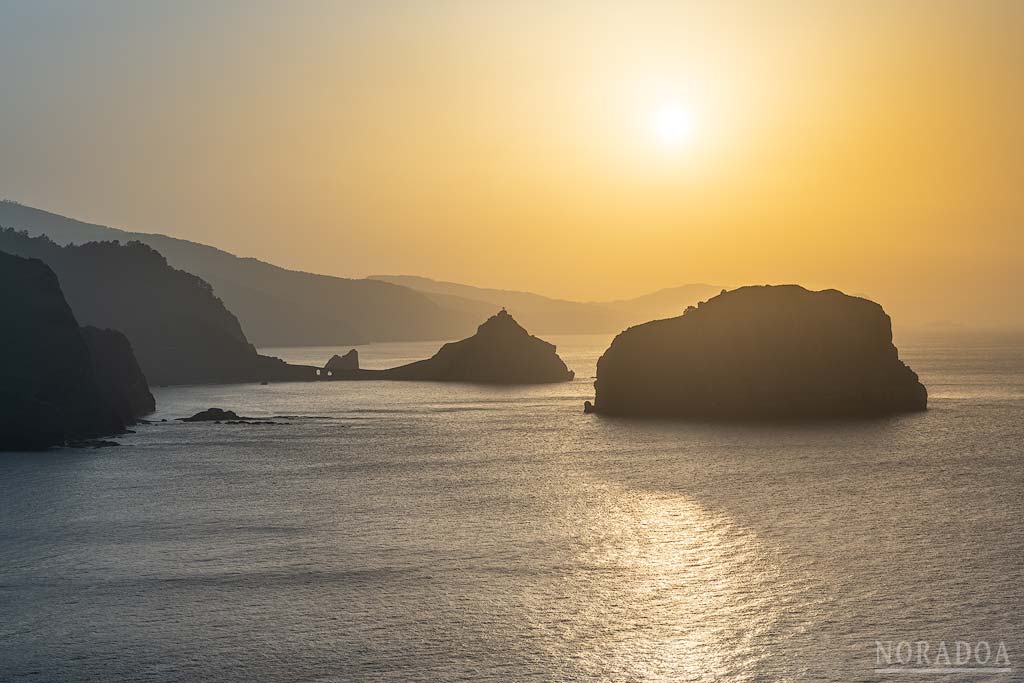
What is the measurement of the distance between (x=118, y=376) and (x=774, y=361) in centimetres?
7512

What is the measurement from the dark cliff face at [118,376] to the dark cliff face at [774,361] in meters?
57.2

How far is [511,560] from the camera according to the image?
43250mm

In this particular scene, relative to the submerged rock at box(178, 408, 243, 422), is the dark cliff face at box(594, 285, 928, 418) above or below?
above

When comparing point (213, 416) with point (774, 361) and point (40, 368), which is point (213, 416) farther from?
point (774, 361)

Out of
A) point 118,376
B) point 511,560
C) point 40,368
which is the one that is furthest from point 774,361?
point 118,376

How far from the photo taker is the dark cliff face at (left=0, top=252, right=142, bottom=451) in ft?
273

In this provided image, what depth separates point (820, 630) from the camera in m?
33.0

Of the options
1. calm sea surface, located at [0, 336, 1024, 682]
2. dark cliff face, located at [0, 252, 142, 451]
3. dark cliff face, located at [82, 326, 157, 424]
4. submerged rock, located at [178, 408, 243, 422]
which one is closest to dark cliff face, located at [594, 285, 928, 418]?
calm sea surface, located at [0, 336, 1024, 682]

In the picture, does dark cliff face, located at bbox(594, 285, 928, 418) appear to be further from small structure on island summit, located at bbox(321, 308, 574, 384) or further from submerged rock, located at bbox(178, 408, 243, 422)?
small structure on island summit, located at bbox(321, 308, 574, 384)

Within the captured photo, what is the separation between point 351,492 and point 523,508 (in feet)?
40.5

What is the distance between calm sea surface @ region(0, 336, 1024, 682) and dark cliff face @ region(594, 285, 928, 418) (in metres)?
20.4

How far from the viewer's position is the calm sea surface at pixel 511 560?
30.9 meters

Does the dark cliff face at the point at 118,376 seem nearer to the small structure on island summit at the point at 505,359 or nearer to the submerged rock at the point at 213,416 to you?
the submerged rock at the point at 213,416

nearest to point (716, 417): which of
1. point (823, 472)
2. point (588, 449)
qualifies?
point (588, 449)
